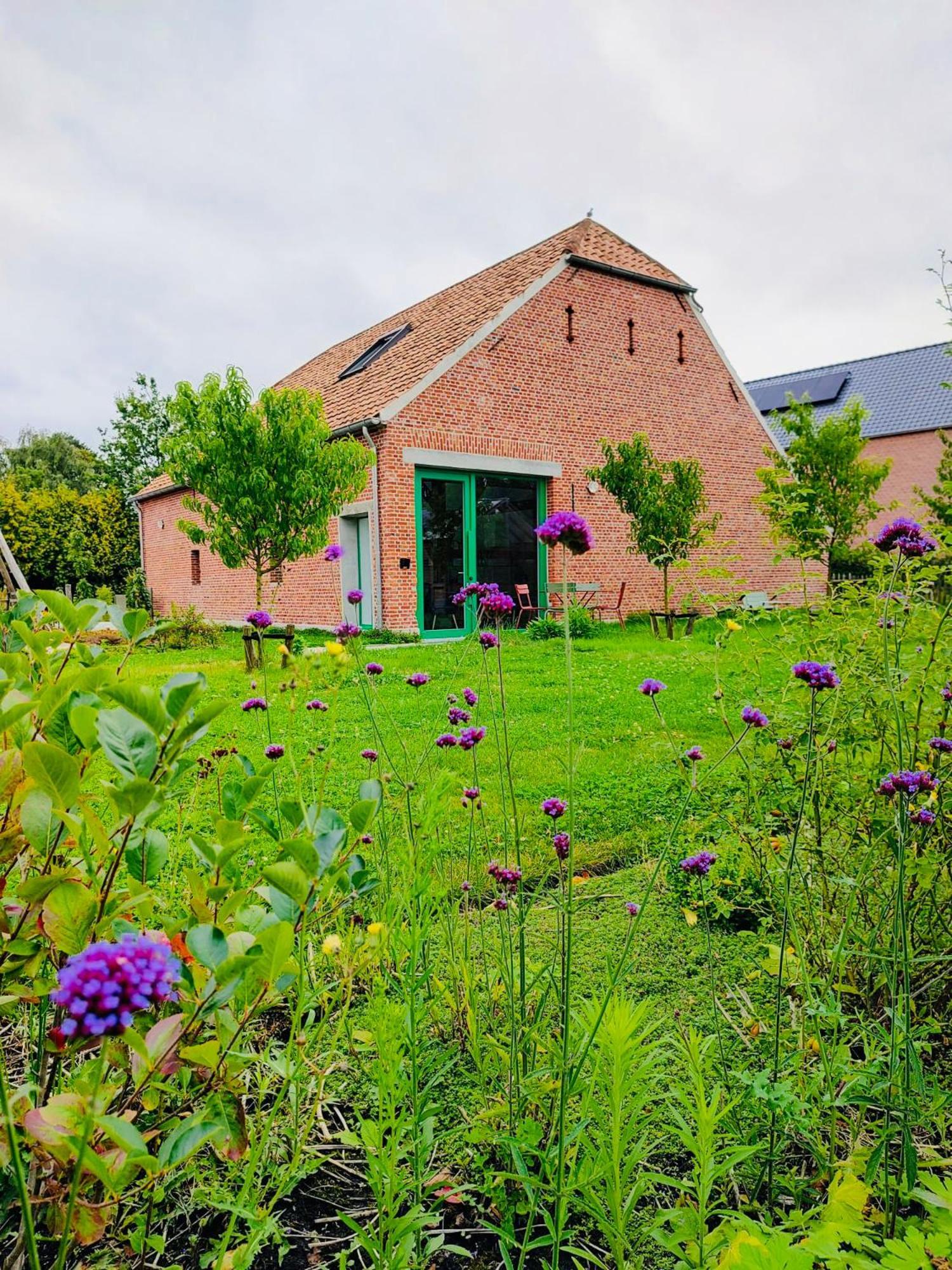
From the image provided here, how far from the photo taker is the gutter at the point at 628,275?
14961 mm

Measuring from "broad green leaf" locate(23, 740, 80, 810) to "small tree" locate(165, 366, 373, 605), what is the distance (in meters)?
9.45

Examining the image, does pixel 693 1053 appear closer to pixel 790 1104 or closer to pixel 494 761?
pixel 790 1104

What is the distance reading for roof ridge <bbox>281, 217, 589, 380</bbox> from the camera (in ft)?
55.2

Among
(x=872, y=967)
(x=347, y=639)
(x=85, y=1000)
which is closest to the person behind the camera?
(x=85, y=1000)

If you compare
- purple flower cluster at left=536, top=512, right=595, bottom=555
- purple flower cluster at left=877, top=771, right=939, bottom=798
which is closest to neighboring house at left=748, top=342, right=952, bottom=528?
purple flower cluster at left=877, top=771, right=939, bottom=798

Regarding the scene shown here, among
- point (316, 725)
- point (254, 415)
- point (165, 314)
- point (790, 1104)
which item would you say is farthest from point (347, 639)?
point (165, 314)

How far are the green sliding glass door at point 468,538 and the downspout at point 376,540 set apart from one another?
2.26ft

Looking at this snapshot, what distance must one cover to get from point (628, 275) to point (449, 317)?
3.88m

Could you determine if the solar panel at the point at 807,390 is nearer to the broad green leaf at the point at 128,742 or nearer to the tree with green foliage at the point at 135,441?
the tree with green foliage at the point at 135,441

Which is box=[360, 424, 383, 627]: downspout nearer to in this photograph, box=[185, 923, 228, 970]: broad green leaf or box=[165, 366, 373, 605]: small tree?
box=[165, 366, 373, 605]: small tree

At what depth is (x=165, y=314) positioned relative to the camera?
159ft

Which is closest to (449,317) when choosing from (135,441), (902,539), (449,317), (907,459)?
(449,317)

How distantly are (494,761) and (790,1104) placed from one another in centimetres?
362

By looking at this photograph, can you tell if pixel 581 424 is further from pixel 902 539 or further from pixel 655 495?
pixel 902 539
